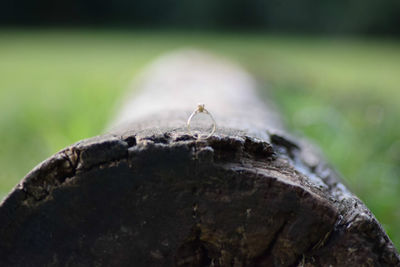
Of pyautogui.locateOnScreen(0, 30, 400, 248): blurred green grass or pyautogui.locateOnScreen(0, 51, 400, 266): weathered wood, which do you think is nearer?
pyautogui.locateOnScreen(0, 51, 400, 266): weathered wood

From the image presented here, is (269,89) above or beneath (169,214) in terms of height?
above

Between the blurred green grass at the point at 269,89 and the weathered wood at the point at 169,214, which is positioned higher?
the blurred green grass at the point at 269,89

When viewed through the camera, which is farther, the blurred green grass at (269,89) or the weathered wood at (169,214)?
the blurred green grass at (269,89)

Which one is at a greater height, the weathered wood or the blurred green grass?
the blurred green grass

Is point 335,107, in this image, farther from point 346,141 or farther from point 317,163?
point 317,163

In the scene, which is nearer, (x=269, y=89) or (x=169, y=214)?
(x=169, y=214)
